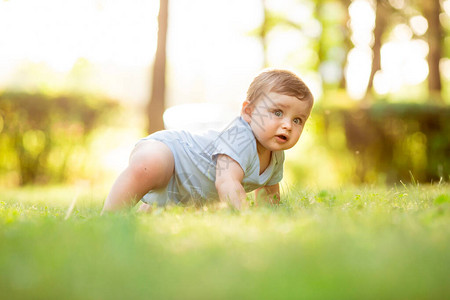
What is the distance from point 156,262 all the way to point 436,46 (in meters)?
13.0

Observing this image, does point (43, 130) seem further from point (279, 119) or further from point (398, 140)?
point (279, 119)

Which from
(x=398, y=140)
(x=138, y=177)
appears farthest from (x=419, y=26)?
(x=138, y=177)

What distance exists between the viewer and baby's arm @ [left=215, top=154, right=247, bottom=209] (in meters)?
2.93

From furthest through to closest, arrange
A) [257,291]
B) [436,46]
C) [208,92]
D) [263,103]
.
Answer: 1. [208,92]
2. [436,46]
3. [263,103]
4. [257,291]

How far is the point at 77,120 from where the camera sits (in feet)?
27.5

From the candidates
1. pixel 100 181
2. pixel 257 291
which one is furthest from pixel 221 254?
pixel 100 181

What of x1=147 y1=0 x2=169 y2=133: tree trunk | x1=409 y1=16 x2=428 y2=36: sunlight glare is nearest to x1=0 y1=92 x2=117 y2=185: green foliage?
x1=147 y1=0 x2=169 y2=133: tree trunk

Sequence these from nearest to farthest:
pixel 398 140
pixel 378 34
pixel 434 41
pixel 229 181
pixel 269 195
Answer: pixel 229 181 < pixel 269 195 < pixel 398 140 < pixel 434 41 < pixel 378 34

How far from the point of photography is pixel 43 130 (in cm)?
828

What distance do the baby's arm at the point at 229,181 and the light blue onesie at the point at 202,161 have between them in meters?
0.08

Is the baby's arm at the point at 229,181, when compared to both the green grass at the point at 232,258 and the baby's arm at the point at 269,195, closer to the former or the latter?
the baby's arm at the point at 269,195

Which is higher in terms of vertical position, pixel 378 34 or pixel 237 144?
pixel 378 34

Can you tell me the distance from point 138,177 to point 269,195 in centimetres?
111

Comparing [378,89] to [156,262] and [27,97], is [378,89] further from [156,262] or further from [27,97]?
[156,262]
